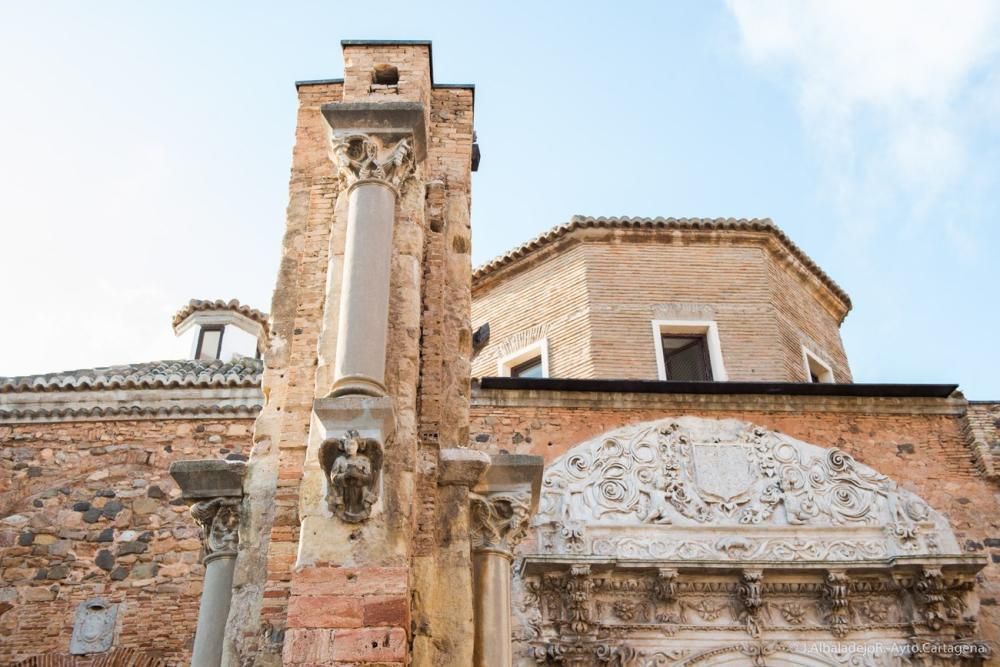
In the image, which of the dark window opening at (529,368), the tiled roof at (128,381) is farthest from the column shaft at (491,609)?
the dark window opening at (529,368)

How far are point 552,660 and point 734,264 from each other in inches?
291

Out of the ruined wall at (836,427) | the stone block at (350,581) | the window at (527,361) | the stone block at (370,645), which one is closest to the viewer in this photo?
the stone block at (370,645)

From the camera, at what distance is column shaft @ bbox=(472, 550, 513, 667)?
14.8 ft

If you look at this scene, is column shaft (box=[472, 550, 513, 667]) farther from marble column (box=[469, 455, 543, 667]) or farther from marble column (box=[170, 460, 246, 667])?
marble column (box=[170, 460, 246, 667])

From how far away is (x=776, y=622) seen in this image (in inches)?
389

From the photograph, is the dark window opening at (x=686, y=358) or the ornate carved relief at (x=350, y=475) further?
the dark window opening at (x=686, y=358)

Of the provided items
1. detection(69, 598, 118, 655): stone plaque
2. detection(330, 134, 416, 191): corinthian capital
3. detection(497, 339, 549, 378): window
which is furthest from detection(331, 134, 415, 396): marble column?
detection(497, 339, 549, 378): window

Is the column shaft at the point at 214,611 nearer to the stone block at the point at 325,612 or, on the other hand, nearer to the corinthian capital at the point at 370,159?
the stone block at the point at 325,612

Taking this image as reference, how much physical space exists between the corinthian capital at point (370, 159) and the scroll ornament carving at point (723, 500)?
553cm

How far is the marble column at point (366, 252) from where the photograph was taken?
4461 mm

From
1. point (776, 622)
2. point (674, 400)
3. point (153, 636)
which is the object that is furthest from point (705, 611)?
point (153, 636)

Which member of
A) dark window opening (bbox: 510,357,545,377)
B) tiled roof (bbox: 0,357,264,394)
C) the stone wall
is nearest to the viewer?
the stone wall

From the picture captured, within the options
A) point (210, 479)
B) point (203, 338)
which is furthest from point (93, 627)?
point (203, 338)

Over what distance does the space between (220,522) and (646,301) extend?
10.2 meters
